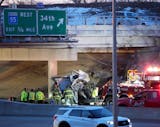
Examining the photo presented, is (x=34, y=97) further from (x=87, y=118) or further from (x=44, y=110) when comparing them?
(x=87, y=118)

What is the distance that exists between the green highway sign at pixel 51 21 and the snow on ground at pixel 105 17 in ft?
51.5

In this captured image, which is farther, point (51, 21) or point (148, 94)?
point (51, 21)

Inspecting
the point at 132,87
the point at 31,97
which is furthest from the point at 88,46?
the point at 132,87

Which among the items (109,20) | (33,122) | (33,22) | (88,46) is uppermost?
(109,20)

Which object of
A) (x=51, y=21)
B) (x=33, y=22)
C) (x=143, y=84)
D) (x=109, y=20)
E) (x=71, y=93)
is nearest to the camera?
(x=143, y=84)

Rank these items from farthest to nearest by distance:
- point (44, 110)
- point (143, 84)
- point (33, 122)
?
1. point (143, 84)
2. point (44, 110)
3. point (33, 122)

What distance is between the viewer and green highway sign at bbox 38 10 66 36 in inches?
1661

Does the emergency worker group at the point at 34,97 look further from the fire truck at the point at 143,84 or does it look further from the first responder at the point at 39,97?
the fire truck at the point at 143,84

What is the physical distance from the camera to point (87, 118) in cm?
2520

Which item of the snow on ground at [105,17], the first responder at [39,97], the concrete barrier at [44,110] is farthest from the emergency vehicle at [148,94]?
the snow on ground at [105,17]

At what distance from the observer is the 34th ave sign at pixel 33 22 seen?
41781 millimetres

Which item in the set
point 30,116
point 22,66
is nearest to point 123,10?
point 22,66

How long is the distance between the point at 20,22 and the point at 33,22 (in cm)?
96

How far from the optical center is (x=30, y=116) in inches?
1518
